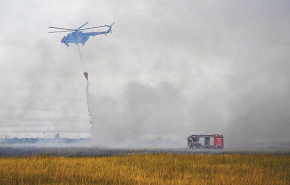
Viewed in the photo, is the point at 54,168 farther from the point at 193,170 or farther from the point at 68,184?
the point at 193,170

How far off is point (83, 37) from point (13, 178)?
69299mm

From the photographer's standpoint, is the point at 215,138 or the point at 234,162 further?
the point at 215,138

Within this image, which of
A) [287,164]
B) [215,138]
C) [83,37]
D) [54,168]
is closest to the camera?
[54,168]

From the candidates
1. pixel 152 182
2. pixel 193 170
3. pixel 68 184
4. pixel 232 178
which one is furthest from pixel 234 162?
pixel 68 184

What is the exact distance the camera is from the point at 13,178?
2691 cm

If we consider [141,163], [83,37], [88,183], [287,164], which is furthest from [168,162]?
[83,37]

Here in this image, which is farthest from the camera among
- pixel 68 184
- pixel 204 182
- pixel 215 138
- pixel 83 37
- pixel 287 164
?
pixel 215 138

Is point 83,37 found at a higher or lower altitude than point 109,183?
higher

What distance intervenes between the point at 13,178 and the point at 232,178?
15.9 m

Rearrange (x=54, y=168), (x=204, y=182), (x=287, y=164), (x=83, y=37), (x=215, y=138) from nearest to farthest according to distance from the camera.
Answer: (x=204, y=182) < (x=54, y=168) < (x=287, y=164) < (x=83, y=37) < (x=215, y=138)

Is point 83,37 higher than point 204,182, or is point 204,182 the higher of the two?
point 83,37

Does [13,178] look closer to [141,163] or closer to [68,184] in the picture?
[68,184]

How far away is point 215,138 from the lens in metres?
100

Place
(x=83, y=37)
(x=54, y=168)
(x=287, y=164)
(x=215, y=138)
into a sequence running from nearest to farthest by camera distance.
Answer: (x=54, y=168), (x=287, y=164), (x=83, y=37), (x=215, y=138)
